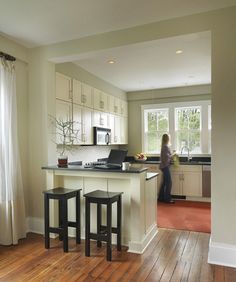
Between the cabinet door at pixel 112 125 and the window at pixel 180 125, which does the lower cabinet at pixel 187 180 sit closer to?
the window at pixel 180 125

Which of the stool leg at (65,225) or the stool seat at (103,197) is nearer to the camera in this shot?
the stool seat at (103,197)

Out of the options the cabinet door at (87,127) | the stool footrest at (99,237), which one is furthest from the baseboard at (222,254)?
the cabinet door at (87,127)

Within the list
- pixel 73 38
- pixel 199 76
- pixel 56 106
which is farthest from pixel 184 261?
pixel 199 76

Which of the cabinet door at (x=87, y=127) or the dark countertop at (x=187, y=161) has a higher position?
the cabinet door at (x=87, y=127)

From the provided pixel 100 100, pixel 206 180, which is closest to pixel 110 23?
pixel 100 100

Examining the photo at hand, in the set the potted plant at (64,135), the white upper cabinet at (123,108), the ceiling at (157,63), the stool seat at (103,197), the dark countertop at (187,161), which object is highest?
the ceiling at (157,63)

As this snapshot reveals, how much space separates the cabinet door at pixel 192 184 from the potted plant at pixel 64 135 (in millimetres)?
2729

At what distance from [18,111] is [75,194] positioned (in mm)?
1454

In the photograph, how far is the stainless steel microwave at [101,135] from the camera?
15.9 feet

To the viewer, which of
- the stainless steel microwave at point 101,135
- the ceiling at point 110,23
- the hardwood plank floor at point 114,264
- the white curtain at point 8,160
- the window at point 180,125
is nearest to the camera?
the hardwood plank floor at point 114,264

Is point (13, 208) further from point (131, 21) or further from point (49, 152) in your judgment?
point (131, 21)

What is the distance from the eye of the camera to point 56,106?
3.75 meters

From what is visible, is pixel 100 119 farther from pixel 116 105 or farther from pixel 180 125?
pixel 180 125

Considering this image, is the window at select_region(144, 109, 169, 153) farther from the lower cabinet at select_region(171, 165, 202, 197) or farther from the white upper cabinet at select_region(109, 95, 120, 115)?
the lower cabinet at select_region(171, 165, 202, 197)
